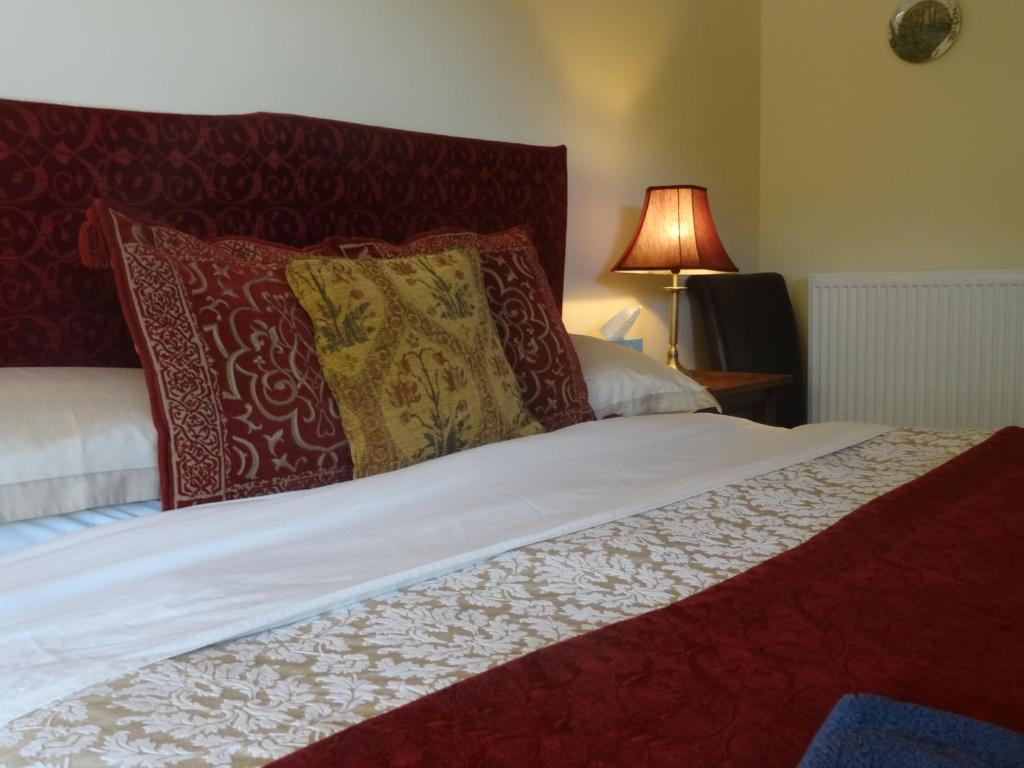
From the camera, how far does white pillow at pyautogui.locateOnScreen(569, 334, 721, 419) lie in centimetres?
196

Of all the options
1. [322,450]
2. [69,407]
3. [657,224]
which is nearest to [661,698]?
[322,450]

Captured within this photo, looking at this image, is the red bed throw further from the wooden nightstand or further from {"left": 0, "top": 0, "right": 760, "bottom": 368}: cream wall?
the wooden nightstand

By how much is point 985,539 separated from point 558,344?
945 mm

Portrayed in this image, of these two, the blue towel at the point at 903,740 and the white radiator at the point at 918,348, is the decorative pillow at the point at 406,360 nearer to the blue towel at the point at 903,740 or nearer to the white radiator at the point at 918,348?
the blue towel at the point at 903,740

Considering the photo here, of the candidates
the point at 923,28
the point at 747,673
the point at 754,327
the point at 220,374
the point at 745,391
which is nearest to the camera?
the point at 747,673

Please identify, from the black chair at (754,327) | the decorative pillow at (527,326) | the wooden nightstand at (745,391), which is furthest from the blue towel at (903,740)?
the black chair at (754,327)

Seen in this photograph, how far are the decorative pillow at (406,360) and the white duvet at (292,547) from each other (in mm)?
107

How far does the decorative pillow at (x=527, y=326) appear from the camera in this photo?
1.78m

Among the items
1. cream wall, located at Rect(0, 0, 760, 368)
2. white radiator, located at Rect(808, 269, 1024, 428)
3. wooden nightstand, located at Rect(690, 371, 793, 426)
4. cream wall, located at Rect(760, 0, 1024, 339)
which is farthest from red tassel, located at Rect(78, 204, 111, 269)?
cream wall, located at Rect(760, 0, 1024, 339)

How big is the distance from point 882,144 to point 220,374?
9.07 feet

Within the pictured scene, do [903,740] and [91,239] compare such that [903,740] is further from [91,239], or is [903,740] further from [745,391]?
[745,391]

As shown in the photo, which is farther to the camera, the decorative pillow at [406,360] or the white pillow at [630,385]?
the white pillow at [630,385]

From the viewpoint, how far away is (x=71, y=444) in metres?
1.22

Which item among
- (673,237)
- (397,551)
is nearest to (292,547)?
(397,551)
